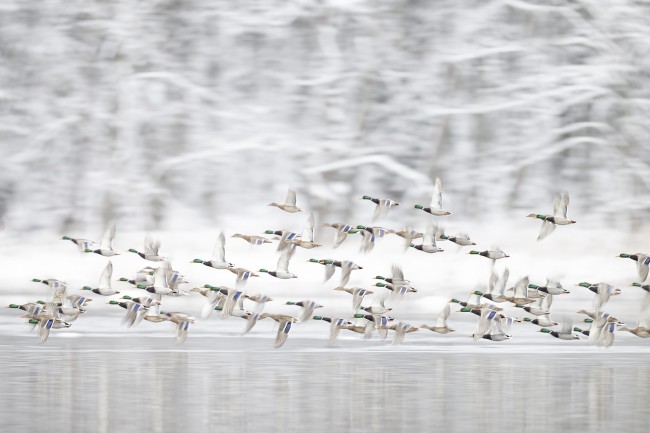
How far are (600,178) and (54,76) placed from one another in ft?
44.5

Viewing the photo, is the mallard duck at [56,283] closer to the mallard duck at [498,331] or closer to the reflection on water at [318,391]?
the reflection on water at [318,391]

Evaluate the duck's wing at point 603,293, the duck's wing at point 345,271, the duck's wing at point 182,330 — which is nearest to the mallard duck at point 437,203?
the duck's wing at point 345,271

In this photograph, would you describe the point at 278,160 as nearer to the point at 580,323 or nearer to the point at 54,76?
the point at 54,76

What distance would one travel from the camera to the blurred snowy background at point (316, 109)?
114ft

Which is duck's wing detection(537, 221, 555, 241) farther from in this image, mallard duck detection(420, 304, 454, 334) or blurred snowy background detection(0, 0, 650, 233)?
blurred snowy background detection(0, 0, 650, 233)

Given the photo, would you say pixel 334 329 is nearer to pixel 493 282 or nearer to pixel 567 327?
pixel 493 282

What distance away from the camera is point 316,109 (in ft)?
119

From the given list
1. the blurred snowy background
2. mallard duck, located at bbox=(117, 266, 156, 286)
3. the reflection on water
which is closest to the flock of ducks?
mallard duck, located at bbox=(117, 266, 156, 286)

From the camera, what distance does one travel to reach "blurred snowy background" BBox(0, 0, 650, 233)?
3462 cm

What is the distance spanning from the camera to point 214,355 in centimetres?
1789

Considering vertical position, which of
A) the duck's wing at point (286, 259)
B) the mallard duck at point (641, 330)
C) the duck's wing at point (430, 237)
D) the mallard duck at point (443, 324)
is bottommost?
the mallard duck at point (443, 324)

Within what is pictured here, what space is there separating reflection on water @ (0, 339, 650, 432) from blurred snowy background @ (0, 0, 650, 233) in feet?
54.3

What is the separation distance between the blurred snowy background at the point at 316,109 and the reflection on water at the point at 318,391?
54.3 ft

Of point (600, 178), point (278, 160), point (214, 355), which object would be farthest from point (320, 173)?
point (214, 355)
